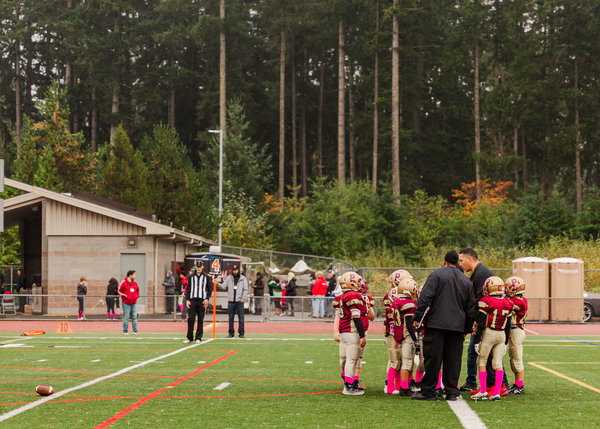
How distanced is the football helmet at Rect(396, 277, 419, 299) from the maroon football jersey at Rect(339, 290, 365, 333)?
1.83 feet

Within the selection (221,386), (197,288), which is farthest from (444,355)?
(197,288)

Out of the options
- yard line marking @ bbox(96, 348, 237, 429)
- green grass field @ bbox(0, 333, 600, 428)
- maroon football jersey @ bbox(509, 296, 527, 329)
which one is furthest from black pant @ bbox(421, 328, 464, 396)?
yard line marking @ bbox(96, 348, 237, 429)

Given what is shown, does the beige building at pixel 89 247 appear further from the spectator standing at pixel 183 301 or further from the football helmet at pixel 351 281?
the football helmet at pixel 351 281

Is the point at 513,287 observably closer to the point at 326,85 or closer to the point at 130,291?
the point at 130,291

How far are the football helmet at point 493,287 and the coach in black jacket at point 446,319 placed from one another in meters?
0.32

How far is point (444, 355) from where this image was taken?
10.5 metres

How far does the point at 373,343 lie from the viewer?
2128 cm

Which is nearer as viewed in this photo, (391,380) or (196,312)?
(391,380)

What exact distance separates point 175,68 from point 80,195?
35173mm

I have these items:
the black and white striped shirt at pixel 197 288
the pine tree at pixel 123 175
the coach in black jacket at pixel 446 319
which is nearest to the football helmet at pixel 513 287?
the coach in black jacket at pixel 446 319

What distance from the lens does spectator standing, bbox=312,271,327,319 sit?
1159 inches

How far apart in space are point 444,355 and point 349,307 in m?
1.44

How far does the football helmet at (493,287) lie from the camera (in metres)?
10.7

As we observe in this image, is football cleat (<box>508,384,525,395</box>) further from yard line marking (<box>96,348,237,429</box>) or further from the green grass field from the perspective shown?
yard line marking (<box>96,348,237,429</box>)
